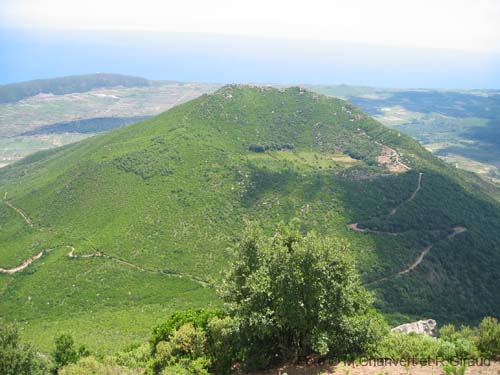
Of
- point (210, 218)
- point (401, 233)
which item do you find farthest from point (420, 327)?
point (210, 218)

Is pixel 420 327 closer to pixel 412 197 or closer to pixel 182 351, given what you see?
pixel 182 351

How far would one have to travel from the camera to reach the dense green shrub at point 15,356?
27.9 m

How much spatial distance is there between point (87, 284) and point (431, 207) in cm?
6418

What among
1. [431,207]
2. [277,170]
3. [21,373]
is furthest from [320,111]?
[21,373]

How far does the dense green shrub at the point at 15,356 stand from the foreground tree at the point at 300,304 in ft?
51.9

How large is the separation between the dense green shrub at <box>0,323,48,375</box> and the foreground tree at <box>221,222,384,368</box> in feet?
51.9

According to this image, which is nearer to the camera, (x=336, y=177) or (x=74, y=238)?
(x=74, y=238)

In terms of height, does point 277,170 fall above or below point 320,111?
below

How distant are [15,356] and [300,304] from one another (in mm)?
20387

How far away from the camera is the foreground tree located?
851 inches

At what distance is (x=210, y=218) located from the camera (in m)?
75.9

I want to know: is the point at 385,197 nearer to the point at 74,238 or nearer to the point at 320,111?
the point at 320,111

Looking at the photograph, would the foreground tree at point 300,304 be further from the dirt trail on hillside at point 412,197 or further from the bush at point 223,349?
the dirt trail on hillside at point 412,197

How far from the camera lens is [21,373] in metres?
28.4
